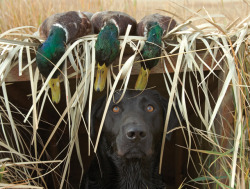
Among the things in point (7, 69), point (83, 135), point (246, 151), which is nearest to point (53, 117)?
point (83, 135)

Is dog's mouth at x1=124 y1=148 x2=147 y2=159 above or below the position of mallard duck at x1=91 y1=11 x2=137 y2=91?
below

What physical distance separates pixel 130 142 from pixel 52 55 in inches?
24.9

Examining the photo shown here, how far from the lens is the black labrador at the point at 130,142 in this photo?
183cm

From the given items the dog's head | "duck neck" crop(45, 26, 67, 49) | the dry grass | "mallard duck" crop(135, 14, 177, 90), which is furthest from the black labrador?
the dry grass

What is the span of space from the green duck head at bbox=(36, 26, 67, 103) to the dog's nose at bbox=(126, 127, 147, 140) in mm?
449

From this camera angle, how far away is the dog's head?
1.81 metres

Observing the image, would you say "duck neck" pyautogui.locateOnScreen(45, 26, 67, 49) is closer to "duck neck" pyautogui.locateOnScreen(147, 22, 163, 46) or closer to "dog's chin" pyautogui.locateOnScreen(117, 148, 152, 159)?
"duck neck" pyautogui.locateOnScreen(147, 22, 163, 46)

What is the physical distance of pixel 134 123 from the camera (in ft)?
5.98

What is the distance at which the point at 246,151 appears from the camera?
1.89 m

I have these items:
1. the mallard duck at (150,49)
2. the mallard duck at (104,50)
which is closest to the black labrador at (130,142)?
the mallard duck at (150,49)

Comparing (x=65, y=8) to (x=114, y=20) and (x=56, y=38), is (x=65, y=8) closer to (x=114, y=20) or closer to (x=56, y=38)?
(x=114, y=20)

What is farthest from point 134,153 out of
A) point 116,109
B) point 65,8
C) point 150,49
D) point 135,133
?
point 65,8

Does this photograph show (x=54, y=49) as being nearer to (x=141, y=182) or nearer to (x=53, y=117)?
(x=141, y=182)

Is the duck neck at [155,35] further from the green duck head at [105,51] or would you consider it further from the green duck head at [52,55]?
the green duck head at [52,55]
